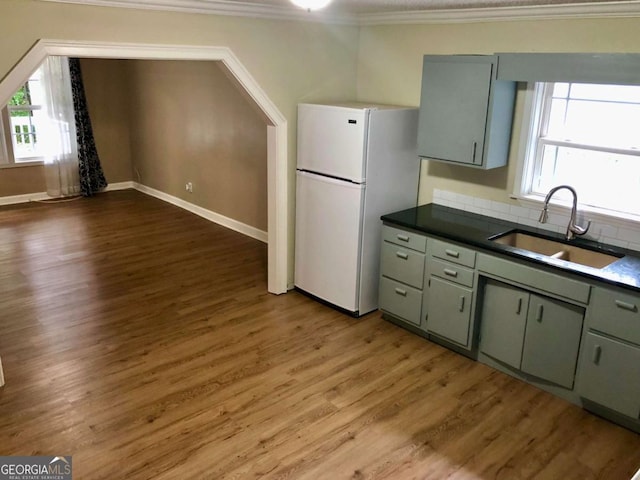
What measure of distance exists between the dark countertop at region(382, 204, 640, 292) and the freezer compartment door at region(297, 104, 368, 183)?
48cm

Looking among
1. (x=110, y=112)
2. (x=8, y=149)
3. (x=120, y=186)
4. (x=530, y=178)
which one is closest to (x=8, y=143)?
(x=8, y=149)

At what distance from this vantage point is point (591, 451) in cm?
293

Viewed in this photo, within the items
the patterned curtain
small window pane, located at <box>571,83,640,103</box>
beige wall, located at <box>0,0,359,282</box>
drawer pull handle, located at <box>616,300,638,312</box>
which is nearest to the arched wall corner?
beige wall, located at <box>0,0,359,282</box>

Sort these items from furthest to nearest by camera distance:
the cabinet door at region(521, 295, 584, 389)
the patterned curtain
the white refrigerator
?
the patterned curtain, the white refrigerator, the cabinet door at region(521, 295, 584, 389)

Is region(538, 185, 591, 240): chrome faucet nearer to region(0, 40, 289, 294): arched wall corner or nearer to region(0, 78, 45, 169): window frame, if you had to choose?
region(0, 40, 289, 294): arched wall corner

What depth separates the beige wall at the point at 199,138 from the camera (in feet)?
19.8

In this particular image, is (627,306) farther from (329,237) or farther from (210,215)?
(210,215)

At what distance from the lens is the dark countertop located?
121 inches

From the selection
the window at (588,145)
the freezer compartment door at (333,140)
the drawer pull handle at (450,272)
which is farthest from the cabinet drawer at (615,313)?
the freezer compartment door at (333,140)

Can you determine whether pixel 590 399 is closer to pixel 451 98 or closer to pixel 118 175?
pixel 451 98

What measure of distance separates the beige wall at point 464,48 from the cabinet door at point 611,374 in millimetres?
1319

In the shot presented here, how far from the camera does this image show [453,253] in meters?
3.72

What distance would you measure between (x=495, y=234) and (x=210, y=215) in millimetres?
3983

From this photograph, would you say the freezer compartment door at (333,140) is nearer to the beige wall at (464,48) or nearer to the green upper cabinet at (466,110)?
the green upper cabinet at (466,110)
